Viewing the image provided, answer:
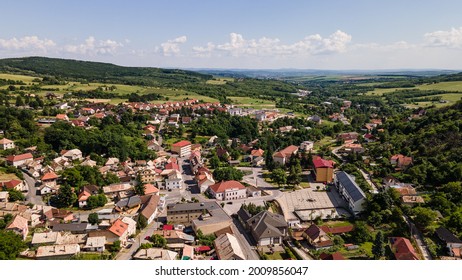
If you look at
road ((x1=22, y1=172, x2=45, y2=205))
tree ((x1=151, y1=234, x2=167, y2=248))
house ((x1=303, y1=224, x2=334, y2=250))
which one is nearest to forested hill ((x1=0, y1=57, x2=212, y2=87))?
road ((x1=22, y1=172, x2=45, y2=205))

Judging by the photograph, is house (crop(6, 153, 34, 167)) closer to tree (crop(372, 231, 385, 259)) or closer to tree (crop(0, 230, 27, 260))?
tree (crop(0, 230, 27, 260))

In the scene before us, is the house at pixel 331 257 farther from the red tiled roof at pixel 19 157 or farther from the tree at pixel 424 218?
the red tiled roof at pixel 19 157

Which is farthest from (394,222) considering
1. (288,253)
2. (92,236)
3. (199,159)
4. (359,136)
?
(359,136)

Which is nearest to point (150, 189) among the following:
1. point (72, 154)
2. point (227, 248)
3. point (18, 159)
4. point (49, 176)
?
point (49, 176)

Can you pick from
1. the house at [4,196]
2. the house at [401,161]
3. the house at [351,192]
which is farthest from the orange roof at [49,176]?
the house at [401,161]

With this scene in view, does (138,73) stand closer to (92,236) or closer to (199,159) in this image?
(199,159)

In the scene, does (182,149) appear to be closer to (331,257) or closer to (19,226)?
(19,226)

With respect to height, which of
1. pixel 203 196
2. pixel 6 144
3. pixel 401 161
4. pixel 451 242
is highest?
pixel 6 144
